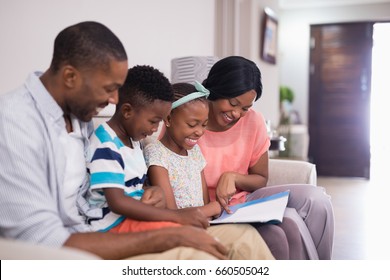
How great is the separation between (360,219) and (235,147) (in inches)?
86.0

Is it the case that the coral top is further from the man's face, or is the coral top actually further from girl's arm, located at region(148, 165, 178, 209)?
the man's face

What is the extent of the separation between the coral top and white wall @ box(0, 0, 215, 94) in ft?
2.25

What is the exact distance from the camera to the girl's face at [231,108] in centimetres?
159

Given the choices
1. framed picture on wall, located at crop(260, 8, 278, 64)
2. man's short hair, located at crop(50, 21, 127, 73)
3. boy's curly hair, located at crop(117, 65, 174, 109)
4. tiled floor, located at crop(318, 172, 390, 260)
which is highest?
framed picture on wall, located at crop(260, 8, 278, 64)

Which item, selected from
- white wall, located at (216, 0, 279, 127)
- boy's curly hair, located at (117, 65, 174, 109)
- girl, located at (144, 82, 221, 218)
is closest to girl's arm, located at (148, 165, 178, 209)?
girl, located at (144, 82, 221, 218)

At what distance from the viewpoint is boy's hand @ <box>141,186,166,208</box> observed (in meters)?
1.13

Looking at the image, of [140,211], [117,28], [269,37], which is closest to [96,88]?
[140,211]

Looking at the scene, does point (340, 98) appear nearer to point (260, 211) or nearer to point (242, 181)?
point (242, 181)

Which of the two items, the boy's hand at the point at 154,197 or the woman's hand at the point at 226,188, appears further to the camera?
the woman's hand at the point at 226,188

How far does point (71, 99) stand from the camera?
3.29ft

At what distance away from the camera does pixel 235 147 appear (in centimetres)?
168

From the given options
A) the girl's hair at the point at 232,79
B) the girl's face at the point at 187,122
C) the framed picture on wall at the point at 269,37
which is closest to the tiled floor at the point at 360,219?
the girl's hair at the point at 232,79

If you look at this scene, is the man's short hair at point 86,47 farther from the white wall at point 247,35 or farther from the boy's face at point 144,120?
the white wall at point 247,35
